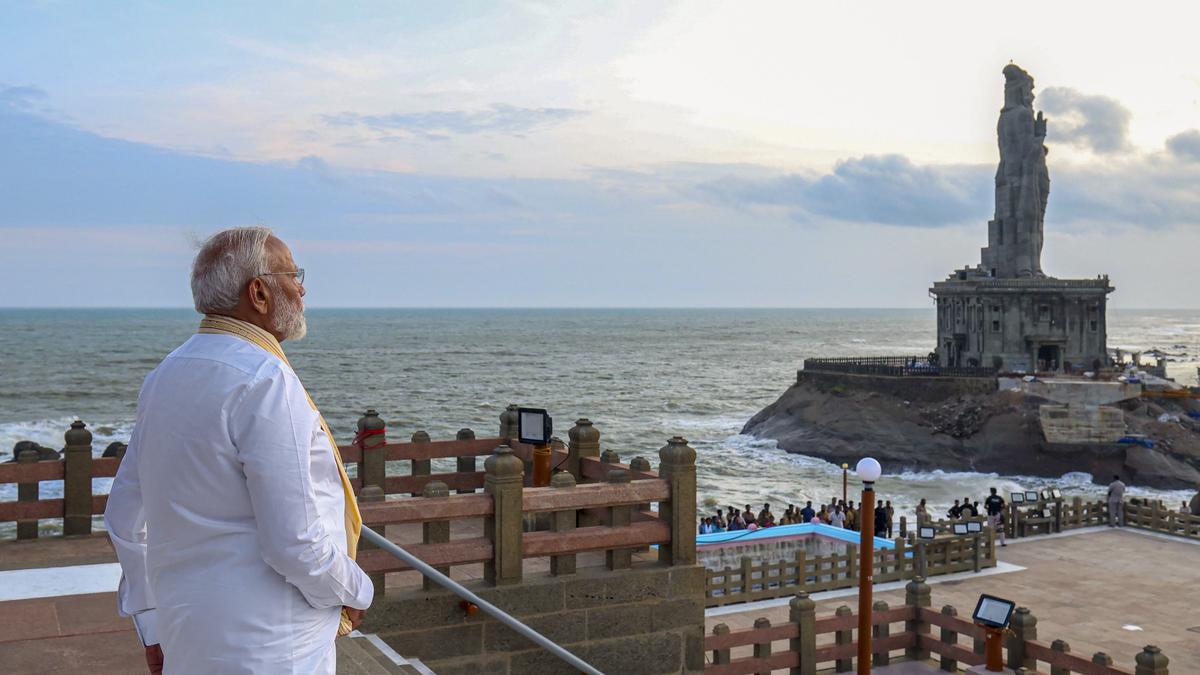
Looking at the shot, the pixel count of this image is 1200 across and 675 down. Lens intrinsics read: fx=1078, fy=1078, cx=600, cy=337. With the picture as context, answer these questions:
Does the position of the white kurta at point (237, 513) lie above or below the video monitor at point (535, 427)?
above

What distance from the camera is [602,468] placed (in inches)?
429

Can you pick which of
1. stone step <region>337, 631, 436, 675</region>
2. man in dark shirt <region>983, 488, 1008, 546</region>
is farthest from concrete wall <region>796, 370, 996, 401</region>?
stone step <region>337, 631, 436, 675</region>

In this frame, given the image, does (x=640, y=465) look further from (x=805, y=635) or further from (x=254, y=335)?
(x=805, y=635)

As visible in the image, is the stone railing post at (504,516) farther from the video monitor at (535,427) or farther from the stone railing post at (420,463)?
the stone railing post at (420,463)

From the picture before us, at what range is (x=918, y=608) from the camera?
16375 mm

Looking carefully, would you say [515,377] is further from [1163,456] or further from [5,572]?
[5,572]

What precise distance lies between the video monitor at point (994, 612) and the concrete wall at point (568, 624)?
6.84m

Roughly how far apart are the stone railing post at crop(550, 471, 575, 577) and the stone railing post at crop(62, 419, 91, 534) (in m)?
4.88

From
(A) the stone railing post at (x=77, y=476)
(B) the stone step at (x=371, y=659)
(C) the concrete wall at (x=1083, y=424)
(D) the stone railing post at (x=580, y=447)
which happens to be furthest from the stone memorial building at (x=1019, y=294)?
(B) the stone step at (x=371, y=659)

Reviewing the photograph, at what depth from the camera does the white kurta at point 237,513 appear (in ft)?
11.5

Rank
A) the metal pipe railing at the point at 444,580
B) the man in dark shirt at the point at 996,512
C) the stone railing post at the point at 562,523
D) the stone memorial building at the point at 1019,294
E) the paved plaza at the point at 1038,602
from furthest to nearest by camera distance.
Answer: the stone memorial building at the point at 1019,294, the man in dark shirt at the point at 996,512, the stone railing post at the point at 562,523, the paved plaza at the point at 1038,602, the metal pipe railing at the point at 444,580

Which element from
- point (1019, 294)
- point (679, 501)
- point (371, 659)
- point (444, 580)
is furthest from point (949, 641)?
point (1019, 294)

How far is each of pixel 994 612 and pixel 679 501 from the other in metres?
7.76

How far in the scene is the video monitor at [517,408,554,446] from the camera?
36.9 ft
